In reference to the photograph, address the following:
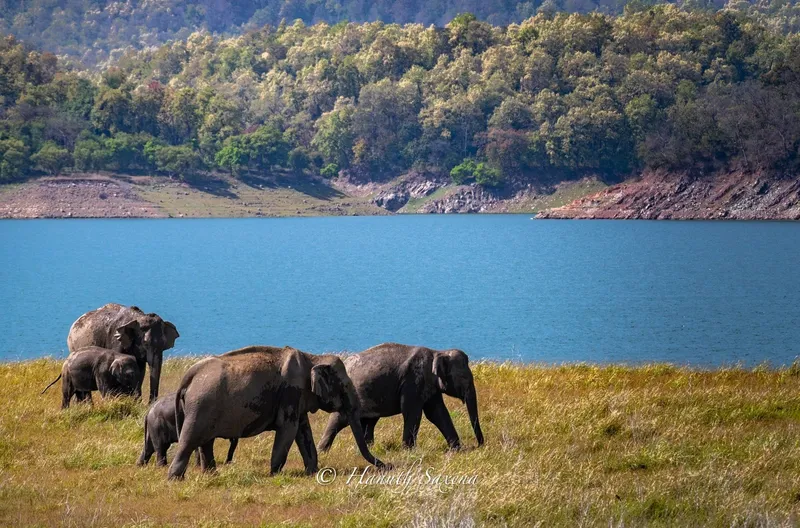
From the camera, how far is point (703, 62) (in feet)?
630

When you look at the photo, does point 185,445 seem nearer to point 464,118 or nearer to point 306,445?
point 306,445

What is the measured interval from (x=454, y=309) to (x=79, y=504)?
155 feet

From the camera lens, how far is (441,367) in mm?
16469

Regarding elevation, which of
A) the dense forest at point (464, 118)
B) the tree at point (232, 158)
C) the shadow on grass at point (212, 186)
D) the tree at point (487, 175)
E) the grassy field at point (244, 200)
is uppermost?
the dense forest at point (464, 118)

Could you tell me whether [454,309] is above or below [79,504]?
below

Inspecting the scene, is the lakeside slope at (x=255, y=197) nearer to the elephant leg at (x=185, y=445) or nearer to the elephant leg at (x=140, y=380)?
the elephant leg at (x=140, y=380)

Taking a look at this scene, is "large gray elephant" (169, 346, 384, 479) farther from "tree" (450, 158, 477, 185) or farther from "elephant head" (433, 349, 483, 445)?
"tree" (450, 158, 477, 185)

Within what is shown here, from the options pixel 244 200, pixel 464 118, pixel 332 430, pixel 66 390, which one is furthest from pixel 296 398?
pixel 464 118

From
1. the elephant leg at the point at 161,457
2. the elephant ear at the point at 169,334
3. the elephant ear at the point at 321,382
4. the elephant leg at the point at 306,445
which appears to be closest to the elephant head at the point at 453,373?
the elephant ear at the point at 321,382

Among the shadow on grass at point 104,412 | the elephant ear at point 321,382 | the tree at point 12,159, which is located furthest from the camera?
the tree at point 12,159

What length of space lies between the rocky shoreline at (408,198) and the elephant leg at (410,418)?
128838 mm

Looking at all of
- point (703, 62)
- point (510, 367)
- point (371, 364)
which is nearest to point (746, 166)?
point (703, 62)

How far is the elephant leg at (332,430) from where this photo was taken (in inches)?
659

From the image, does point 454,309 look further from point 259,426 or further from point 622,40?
point 622,40
